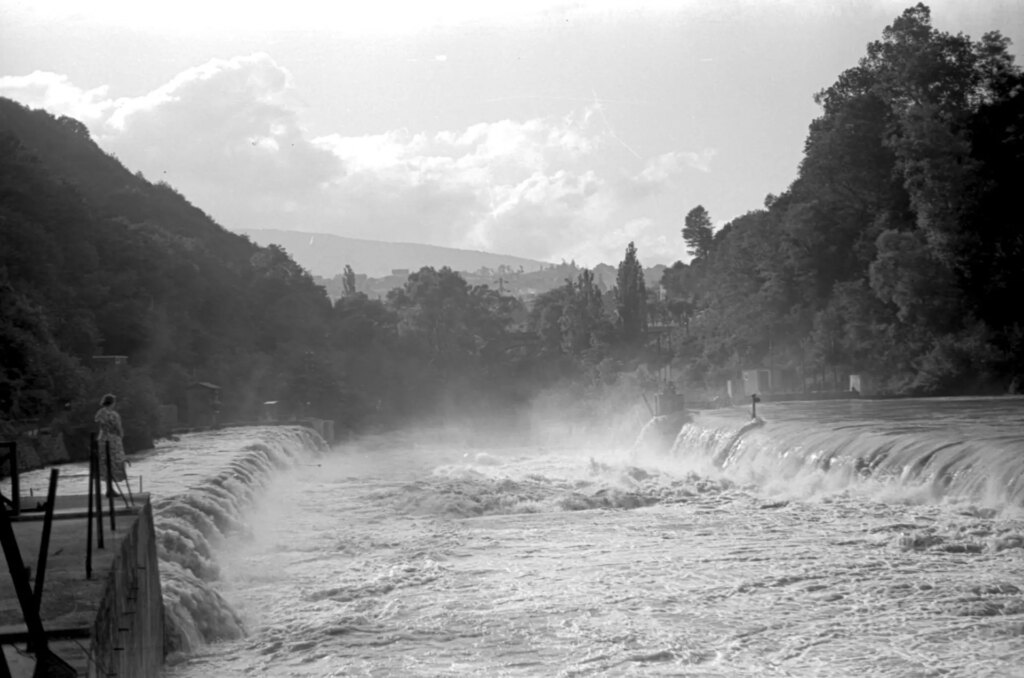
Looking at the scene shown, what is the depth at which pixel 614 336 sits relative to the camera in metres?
90.1

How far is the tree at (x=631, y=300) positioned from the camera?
91.1 m

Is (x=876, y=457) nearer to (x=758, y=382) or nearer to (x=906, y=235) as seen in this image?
(x=758, y=382)

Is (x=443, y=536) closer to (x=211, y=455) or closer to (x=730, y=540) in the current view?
(x=730, y=540)

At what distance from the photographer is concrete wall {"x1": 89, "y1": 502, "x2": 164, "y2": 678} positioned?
8.33 meters

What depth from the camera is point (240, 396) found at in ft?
191

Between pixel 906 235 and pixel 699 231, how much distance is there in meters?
67.2

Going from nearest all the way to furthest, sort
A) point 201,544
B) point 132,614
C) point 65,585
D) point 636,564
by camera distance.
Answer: point 65,585
point 132,614
point 201,544
point 636,564

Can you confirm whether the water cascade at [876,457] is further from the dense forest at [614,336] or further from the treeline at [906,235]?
the treeline at [906,235]

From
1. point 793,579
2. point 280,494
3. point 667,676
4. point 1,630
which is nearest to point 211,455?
point 280,494

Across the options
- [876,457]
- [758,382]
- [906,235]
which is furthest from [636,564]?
[906,235]

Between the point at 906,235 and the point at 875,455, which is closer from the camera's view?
the point at 875,455

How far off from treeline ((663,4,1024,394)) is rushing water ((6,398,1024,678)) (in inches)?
639

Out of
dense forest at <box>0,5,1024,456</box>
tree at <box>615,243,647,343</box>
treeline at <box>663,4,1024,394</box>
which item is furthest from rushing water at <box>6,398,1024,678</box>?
tree at <box>615,243,647,343</box>

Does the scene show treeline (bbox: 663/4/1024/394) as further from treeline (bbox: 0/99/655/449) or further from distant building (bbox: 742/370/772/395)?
treeline (bbox: 0/99/655/449)
